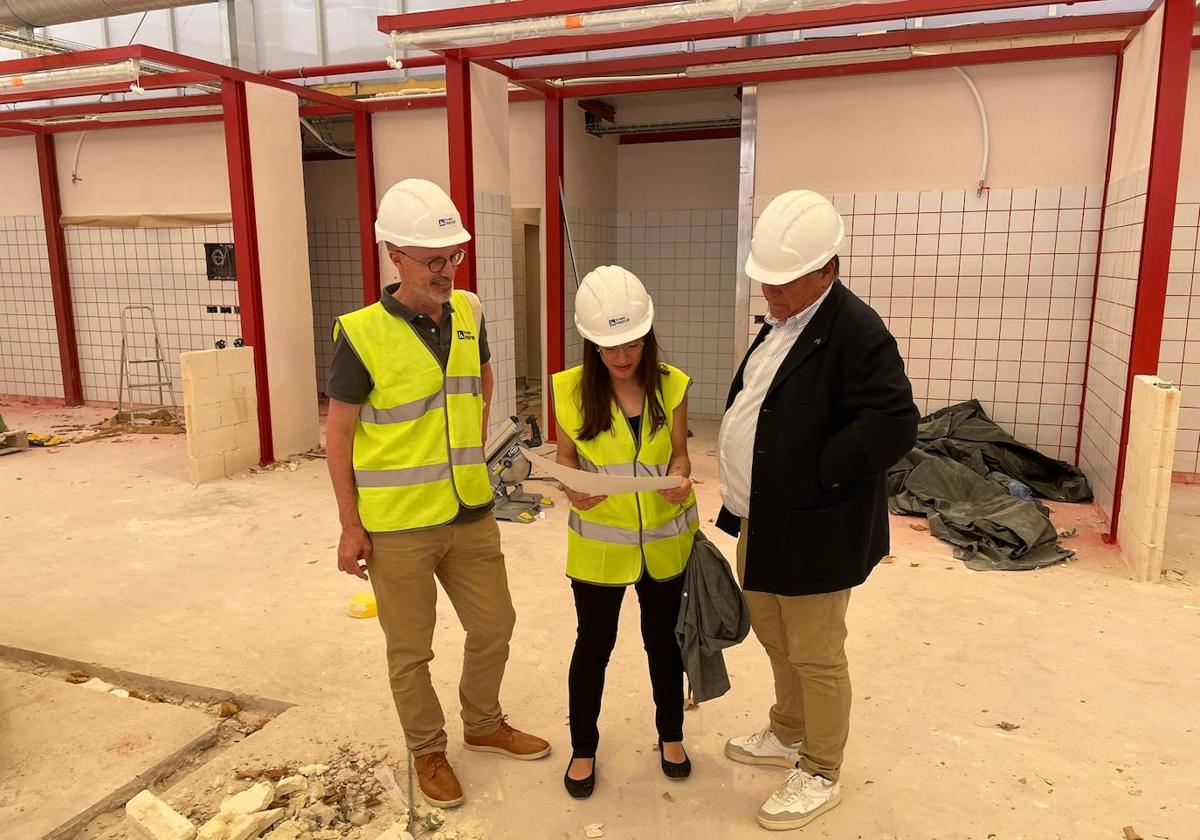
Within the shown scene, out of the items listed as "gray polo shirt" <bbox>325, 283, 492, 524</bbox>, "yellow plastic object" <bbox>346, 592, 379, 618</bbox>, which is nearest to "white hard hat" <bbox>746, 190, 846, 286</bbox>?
"gray polo shirt" <bbox>325, 283, 492, 524</bbox>

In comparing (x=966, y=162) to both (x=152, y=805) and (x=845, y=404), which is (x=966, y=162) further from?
(x=152, y=805)

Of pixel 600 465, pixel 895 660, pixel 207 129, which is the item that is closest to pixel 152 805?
pixel 600 465

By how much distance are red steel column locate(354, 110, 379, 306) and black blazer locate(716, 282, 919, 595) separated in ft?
16.9

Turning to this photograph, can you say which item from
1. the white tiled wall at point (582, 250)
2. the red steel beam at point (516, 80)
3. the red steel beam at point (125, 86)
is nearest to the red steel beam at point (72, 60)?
the red steel beam at point (125, 86)

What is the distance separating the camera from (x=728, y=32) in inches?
165

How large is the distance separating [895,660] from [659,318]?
4.74m

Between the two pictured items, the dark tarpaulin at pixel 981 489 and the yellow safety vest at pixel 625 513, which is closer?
the yellow safety vest at pixel 625 513

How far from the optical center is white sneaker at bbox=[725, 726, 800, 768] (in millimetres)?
2293

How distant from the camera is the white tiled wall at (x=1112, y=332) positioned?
13.1 feet

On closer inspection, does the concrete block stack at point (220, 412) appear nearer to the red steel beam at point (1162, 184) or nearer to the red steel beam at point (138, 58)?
the red steel beam at point (138, 58)

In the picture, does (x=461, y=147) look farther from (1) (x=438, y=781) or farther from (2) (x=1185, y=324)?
(2) (x=1185, y=324)

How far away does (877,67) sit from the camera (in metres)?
5.05

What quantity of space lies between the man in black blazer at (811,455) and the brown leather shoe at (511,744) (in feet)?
2.15

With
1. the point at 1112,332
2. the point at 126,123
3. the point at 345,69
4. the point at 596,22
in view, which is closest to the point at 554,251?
the point at 345,69
